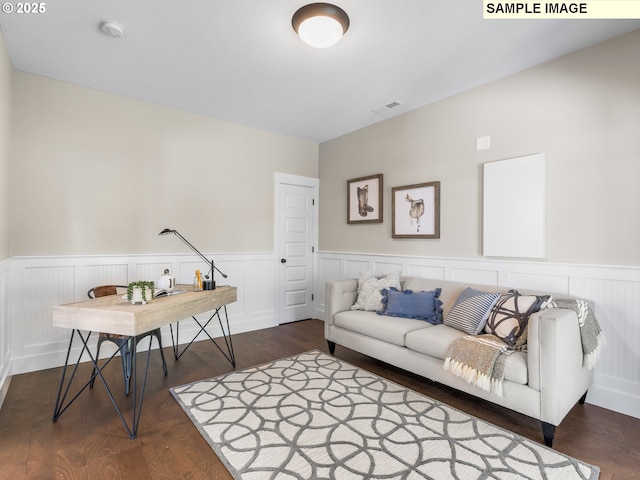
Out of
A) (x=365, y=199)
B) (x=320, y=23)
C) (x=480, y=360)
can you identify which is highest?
(x=320, y=23)

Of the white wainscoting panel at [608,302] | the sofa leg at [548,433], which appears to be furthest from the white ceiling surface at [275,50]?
the sofa leg at [548,433]

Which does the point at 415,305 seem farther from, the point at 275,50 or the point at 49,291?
the point at 49,291

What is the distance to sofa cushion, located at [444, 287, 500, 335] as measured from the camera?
101 inches

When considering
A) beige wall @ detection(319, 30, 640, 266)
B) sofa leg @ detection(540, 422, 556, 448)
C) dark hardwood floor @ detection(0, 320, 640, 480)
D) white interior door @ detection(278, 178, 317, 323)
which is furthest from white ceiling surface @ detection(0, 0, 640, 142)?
dark hardwood floor @ detection(0, 320, 640, 480)

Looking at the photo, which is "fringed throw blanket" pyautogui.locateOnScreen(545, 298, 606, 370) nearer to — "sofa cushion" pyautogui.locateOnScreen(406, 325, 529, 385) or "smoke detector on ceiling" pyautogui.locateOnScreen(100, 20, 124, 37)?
"sofa cushion" pyautogui.locateOnScreen(406, 325, 529, 385)

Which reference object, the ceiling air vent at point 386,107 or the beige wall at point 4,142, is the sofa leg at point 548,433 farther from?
the beige wall at point 4,142

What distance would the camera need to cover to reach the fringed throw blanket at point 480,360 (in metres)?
2.12

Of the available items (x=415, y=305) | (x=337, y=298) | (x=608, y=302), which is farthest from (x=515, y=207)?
(x=337, y=298)

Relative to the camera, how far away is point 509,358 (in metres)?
2.12

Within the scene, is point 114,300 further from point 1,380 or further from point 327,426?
point 327,426

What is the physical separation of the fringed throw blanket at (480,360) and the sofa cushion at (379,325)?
0.48m

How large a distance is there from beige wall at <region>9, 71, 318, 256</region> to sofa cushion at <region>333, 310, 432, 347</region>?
5.77ft

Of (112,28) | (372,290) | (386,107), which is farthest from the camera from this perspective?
(386,107)

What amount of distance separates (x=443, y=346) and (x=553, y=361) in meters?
0.69
